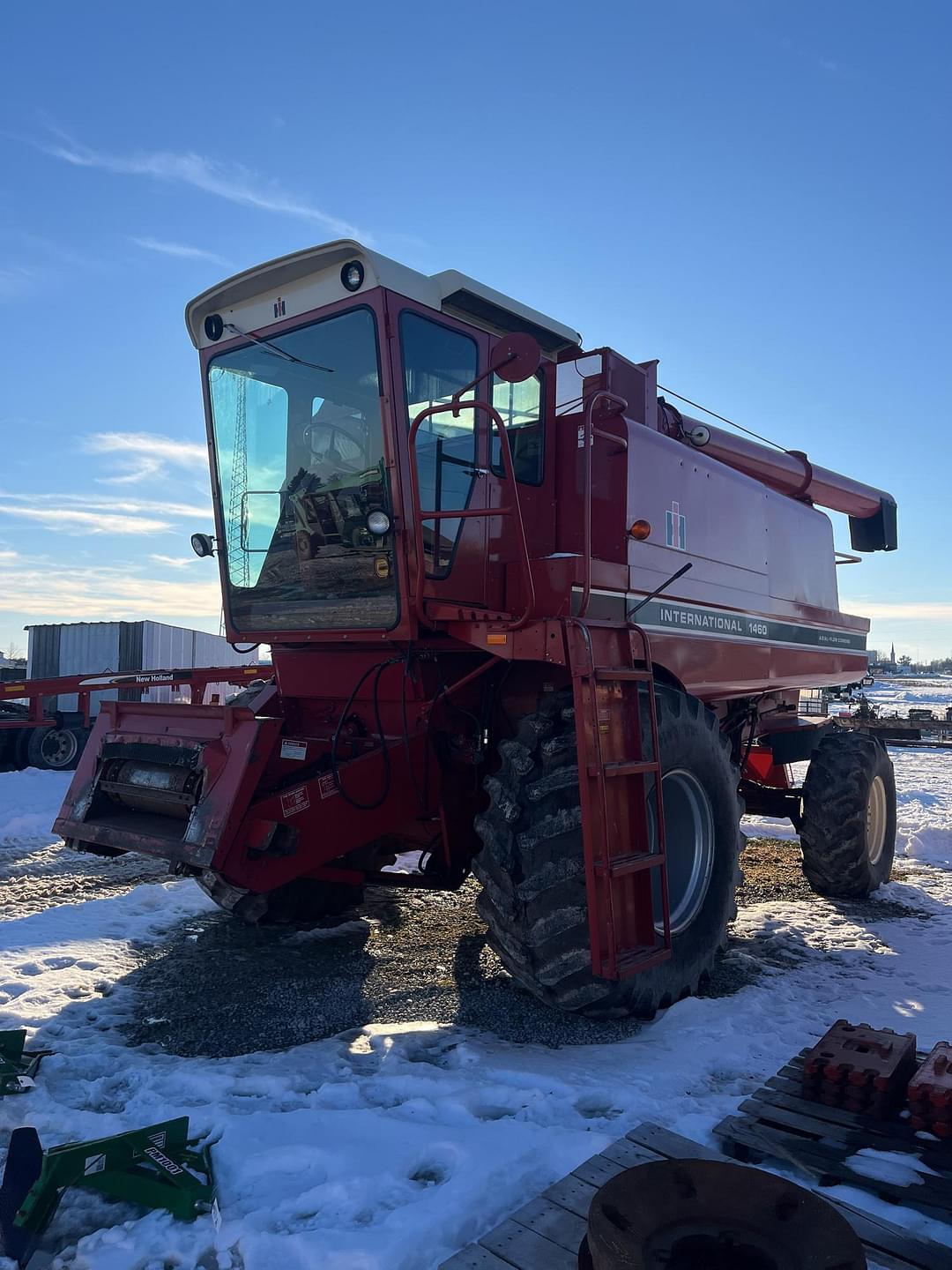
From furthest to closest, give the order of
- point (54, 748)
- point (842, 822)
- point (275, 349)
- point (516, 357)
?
point (54, 748)
point (842, 822)
point (275, 349)
point (516, 357)

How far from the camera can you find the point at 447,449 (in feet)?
15.6

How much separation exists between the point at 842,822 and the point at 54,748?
11.5m

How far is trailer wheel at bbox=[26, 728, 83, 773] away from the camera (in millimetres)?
13719

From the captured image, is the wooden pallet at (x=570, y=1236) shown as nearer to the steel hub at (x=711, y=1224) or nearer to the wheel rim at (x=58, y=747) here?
the steel hub at (x=711, y=1224)

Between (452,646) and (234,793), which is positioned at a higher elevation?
(452,646)

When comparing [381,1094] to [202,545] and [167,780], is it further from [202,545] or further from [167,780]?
[202,545]

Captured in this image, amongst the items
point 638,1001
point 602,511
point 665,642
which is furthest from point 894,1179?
point 602,511

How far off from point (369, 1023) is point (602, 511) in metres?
2.89

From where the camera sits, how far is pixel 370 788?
4762 millimetres

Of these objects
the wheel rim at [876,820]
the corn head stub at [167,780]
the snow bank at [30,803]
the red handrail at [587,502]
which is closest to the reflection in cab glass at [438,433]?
the red handrail at [587,502]

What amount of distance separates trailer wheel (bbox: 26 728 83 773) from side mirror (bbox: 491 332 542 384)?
11.6m

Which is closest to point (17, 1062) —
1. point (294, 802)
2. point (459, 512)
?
point (294, 802)

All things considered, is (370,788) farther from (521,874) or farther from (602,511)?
(602,511)

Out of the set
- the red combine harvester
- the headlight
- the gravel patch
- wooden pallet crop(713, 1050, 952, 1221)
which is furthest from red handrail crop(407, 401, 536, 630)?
wooden pallet crop(713, 1050, 952, 1221)
